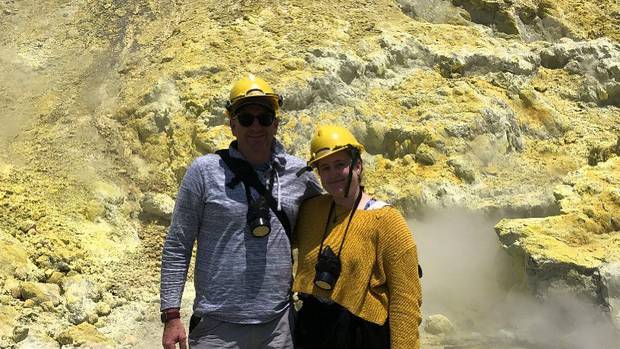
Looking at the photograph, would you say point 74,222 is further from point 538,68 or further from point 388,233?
point 538,68

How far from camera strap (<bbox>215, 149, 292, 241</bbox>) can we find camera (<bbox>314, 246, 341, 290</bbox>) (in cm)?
31

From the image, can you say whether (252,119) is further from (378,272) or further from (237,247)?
(378,272)

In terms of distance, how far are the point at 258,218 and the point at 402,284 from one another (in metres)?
0.82

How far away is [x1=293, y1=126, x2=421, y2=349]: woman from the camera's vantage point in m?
2.85

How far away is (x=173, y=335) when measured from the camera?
10.2 ft

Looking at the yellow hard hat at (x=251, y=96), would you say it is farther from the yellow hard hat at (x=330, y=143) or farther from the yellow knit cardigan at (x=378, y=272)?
the yellow knit cardigan at (x=378, y=272)

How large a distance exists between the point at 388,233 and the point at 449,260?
261 inches

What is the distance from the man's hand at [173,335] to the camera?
3.12 m

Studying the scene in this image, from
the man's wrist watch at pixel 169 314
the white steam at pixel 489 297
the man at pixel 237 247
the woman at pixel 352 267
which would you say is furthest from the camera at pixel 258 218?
the white steam at pixel 489 297

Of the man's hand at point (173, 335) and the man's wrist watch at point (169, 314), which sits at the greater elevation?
the man's wrist watch at point (169, 314)

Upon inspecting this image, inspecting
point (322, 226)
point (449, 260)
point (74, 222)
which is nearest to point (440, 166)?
point (449, 260)

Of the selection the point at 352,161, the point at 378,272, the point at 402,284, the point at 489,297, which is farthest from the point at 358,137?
the point at 402,284

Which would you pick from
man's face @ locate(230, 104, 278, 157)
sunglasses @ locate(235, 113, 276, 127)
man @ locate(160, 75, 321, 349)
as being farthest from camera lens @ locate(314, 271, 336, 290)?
sunglasses @ locate(235, 113, 276, 127)

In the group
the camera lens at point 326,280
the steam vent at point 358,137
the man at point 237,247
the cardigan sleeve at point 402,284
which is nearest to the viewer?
the cardigan sleeve at point 402,284
